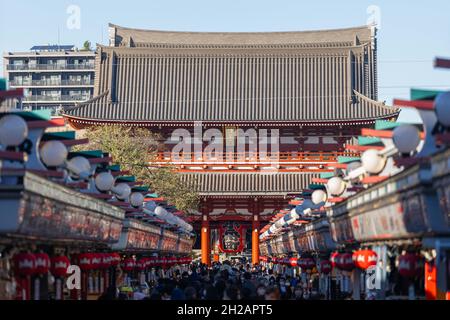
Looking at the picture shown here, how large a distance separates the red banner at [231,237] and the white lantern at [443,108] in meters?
67.0

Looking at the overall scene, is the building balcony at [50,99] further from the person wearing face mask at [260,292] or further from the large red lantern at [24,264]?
the large red lantern at [24,264]

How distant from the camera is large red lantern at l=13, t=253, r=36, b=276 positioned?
79.3 feet

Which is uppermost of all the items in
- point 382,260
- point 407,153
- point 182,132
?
point 182,132

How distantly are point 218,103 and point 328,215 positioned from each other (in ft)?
159

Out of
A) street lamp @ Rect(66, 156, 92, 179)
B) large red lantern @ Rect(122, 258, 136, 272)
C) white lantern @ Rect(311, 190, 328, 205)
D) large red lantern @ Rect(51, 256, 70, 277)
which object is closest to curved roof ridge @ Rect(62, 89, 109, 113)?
large red lantern @ Rect(122, 258, 136, 272)

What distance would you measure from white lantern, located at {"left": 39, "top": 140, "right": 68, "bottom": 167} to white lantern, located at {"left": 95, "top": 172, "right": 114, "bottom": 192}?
8653 mm

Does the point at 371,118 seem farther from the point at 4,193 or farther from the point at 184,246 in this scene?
the point at 4,193

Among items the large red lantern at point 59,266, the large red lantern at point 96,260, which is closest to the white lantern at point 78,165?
the large red lantern at point 59,266

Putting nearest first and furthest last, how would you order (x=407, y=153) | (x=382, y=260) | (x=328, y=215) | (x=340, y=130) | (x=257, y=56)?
(x=407, y=153), (x=382, y=260), (x=328, y=215), (x=340, y=130), (x=257, y=56)

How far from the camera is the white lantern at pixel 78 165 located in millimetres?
28406

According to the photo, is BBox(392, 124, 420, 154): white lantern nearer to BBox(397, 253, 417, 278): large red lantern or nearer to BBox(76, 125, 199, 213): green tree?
BBox(397, 253, 417, 278): large red lantern

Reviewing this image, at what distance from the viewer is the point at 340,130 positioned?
265 ft

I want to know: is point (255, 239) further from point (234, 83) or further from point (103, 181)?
point (103, 181)

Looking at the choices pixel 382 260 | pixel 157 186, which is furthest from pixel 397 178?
pixel 157 186
